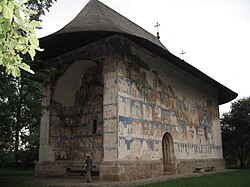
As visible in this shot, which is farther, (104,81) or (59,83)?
(59,83)

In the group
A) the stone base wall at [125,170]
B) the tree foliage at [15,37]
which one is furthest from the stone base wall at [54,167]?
the tree foliage at [15,37]

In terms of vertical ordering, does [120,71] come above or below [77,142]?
above

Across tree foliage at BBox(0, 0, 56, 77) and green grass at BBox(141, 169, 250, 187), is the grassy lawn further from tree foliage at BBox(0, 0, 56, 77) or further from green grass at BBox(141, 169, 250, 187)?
tree foliage at BBox(0, 0, 56, 77)

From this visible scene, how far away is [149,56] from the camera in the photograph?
13.2 metres

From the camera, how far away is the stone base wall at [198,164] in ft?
46.9

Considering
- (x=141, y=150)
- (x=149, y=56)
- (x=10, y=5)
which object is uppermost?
(x=149, y=56)

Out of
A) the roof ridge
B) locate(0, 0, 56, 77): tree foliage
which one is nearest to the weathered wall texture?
the roof ridge

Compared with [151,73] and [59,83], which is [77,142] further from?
[151,73]

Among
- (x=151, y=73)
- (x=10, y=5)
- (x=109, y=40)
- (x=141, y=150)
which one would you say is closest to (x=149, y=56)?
(x=151, y=73)

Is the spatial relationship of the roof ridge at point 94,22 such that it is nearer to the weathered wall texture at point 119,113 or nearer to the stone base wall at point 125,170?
the weathered wall texture at point 119,113

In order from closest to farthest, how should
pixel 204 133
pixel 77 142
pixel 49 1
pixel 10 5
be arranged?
pixel 10 5
pixel 49 1
pixel 77 142
pixel 204 133

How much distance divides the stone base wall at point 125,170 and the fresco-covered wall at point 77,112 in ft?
6.85

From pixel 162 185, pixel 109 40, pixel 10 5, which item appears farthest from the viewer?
pixel 109 40

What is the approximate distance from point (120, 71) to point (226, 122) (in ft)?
52.2
